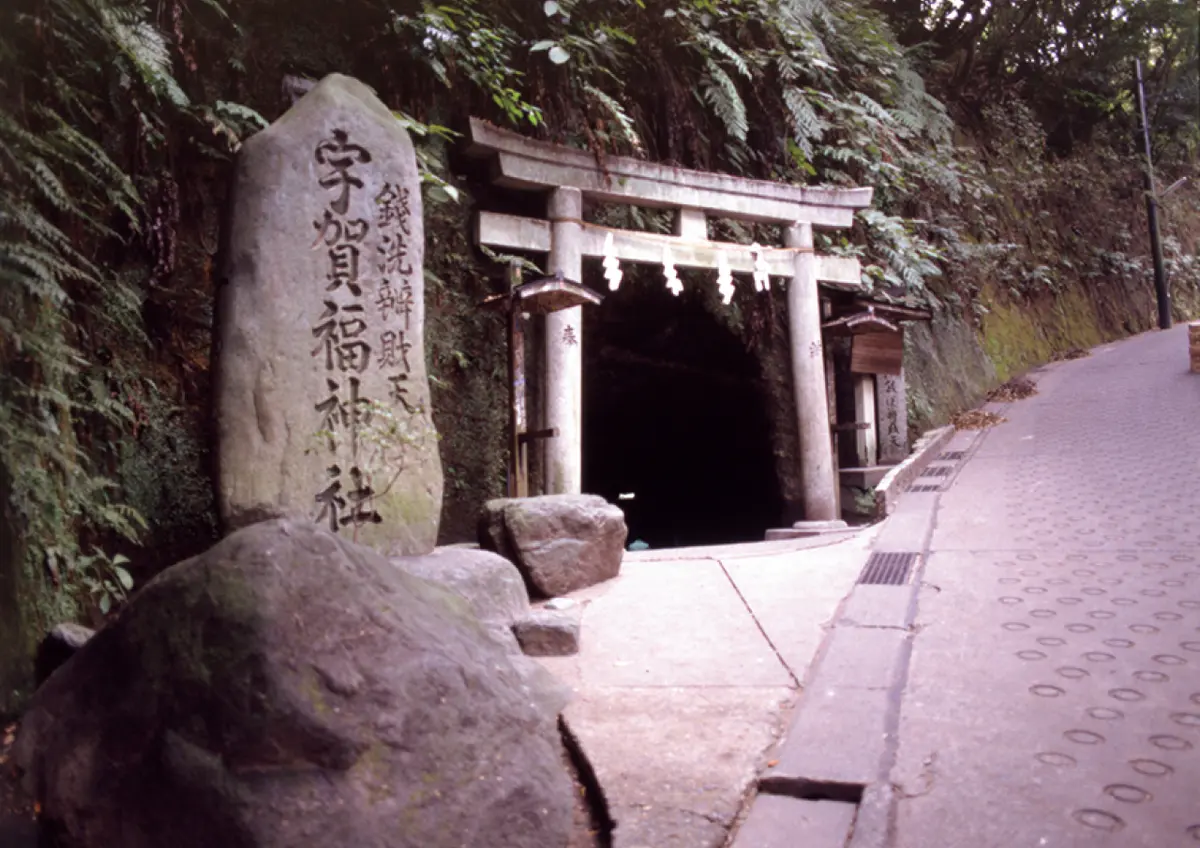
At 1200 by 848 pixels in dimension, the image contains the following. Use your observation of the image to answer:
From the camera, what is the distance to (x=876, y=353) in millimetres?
9984

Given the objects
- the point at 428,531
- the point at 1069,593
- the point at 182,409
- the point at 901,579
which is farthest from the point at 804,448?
the point at 182,409

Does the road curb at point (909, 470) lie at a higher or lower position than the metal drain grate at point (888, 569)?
higher

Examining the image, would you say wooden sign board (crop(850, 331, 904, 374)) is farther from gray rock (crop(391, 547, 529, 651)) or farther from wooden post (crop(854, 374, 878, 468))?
gray rock (crop(391, 547, 529, 651))

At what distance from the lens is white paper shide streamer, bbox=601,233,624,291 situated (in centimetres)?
728

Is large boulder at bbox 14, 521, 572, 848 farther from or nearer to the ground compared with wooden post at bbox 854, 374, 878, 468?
nearer to the ground

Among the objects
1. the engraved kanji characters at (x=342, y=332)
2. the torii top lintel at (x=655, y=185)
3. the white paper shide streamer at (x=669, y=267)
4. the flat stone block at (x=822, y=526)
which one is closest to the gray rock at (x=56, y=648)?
the engraved kanji characters at (x=342, y=332)

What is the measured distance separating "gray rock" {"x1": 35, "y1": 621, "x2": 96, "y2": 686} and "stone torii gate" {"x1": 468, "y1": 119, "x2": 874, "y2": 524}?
405 cm

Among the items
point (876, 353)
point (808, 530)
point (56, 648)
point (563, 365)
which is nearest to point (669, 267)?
point (563, 365)

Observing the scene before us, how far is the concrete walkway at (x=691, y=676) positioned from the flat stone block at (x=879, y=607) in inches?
4.9

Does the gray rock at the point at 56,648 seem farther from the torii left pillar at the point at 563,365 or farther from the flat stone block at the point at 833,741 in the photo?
the torii left pillar at the point at 563,365

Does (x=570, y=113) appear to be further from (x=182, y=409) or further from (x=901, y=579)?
(x=901, y=579)

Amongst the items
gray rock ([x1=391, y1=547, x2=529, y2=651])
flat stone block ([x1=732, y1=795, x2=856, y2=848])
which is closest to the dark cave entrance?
gray rock ([x1=391, y1=547, x2=529, y2=651])

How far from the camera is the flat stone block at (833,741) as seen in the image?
2.74m

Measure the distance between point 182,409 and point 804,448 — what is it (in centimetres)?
611
